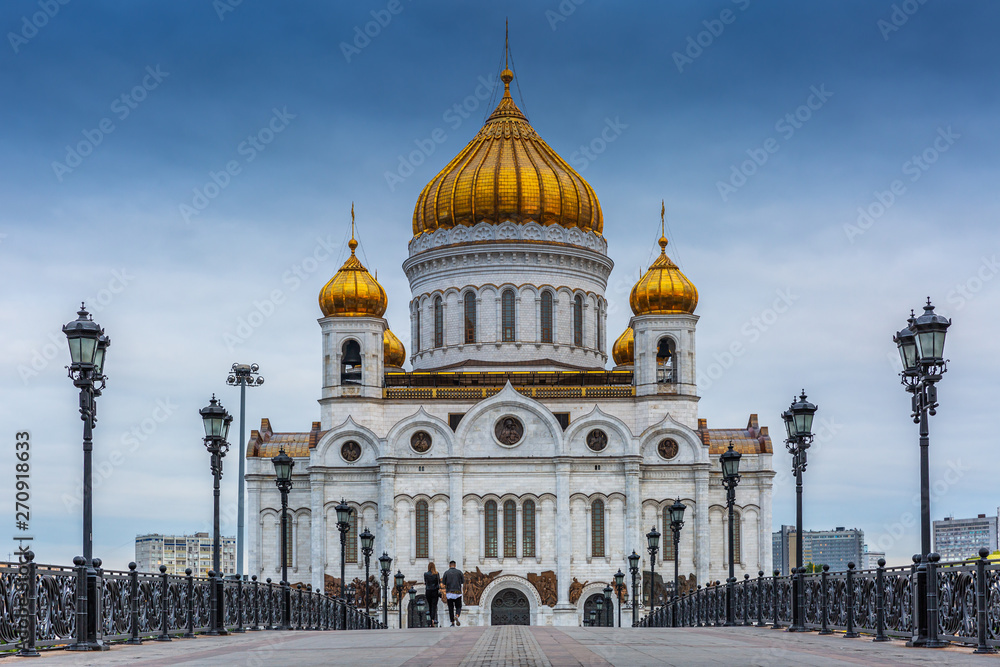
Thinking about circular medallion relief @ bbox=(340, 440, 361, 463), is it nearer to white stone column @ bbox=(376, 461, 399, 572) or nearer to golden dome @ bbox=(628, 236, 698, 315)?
white stone column @ bbox=(376, 461, 399, 572)

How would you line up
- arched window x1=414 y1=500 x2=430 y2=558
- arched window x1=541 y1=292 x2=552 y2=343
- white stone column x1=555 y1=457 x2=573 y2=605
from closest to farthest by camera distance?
white stone column x1=555 y1=457 x2=573 y2=605, arched window x1=414 y1=500 x2=430 y2=558, arched window x1=541 y1=292 x2=552 y2=343

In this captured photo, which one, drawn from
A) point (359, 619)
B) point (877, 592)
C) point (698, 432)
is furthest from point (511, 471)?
point (877, 592)

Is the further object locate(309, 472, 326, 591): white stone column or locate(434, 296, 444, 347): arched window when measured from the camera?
locate(434, 296, 444, 347): arched window

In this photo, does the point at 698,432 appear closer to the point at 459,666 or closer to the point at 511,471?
the point at 511,471

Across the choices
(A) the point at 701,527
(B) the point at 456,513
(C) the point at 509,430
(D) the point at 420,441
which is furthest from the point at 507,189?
(A) the point at 701,527

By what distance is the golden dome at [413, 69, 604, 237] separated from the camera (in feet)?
198

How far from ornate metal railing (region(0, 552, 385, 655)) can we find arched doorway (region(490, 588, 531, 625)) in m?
28.6

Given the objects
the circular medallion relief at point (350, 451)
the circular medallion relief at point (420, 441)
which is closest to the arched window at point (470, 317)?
the circular medallion relief at point (420, 441)

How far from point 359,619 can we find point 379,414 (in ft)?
58.3

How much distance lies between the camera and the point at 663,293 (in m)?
57.4

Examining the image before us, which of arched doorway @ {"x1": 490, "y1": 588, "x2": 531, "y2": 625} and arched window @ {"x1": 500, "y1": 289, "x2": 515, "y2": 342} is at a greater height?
arched window @ {"x1": 500, "y1": 289, "x2": 515, "y2": 342}

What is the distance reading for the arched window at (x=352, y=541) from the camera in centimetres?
5481

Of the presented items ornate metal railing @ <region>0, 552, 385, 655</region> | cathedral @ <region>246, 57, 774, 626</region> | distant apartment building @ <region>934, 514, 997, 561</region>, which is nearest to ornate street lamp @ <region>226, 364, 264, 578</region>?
cathedral @ <region>246, 57, 774, 626</region>

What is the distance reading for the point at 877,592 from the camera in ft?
57.1
